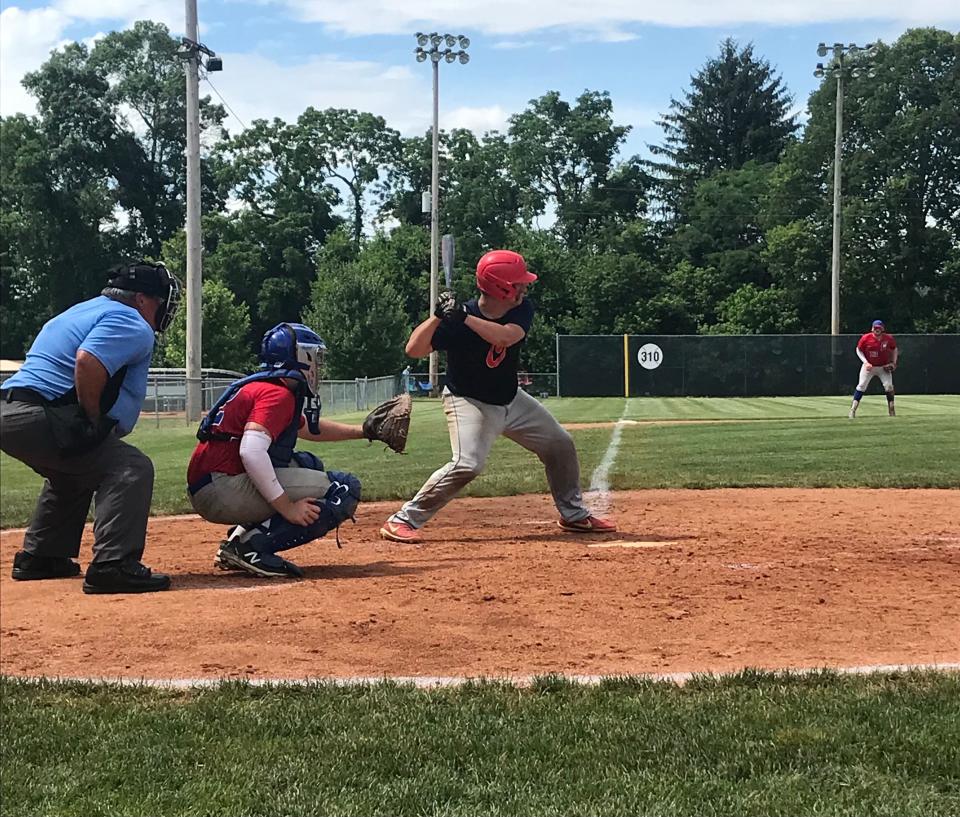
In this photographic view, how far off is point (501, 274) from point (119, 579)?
8.61ft

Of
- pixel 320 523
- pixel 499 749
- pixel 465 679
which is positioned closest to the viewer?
pixel 499 749

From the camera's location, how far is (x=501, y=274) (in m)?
5.98

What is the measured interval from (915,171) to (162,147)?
128 ft

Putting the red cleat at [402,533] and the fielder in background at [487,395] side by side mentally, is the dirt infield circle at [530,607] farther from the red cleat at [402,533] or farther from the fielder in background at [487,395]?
the fielder in background at [487,395]

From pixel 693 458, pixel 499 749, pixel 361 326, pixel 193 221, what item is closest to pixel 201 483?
pixel 499 749

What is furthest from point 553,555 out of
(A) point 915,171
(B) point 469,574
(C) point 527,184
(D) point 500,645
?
(C) point 527,184

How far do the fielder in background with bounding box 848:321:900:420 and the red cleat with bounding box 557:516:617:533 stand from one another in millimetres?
10520

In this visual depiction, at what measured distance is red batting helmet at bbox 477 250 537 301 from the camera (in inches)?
235

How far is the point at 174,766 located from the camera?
9.48 ft

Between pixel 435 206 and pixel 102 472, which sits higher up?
pixel 435 206

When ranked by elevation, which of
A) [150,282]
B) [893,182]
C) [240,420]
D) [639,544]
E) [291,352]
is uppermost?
[893,182]

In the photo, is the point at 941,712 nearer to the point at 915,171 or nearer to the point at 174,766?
the point at 174,766

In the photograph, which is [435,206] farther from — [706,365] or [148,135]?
[148,135]

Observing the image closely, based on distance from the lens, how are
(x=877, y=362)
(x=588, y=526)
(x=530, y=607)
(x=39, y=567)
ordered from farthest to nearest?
(x=877, y=362)
(x=588, y=526)
(x=39, y=567)
(x=530, y=607)
